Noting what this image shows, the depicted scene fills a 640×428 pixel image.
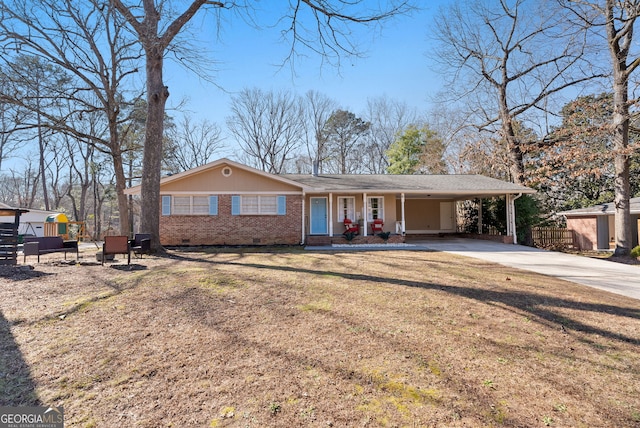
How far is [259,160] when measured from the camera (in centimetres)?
3212

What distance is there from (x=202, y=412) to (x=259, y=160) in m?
31.3

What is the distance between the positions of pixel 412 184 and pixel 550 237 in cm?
945

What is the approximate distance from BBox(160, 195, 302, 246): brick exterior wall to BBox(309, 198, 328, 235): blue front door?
1138mm

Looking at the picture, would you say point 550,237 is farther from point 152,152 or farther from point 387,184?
point 152,152

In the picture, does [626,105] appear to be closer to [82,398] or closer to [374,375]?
[374,375]

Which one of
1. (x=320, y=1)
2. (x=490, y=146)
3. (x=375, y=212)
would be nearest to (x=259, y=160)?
(x=375, y=212)

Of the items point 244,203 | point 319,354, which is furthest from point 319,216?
point 319,354

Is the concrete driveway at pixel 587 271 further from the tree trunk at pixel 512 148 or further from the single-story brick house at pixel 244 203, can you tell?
the tree trunk at pixel 512 148

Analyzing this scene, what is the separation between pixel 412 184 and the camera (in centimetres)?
1539

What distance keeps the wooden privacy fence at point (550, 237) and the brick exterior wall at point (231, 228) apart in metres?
13.6

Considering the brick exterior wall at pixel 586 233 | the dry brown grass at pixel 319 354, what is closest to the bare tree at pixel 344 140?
the brick exterior wall at pixel 586 233

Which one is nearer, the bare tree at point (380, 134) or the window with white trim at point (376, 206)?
the window with white trim at point (376, 206)

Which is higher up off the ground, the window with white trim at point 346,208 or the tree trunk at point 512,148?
the tree trunk at point 512,148

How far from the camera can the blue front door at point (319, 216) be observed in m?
15.4
